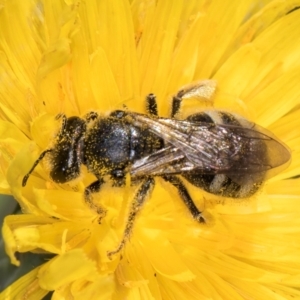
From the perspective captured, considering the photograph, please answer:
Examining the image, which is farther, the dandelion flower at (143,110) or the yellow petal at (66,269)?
the dandelion flower at (143,110)

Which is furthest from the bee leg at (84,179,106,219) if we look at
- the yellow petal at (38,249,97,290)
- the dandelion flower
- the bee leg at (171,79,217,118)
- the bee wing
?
the bee leg at (171,79,217,118)

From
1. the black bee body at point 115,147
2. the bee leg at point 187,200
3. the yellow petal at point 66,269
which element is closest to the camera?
the yellow petal at point 66,269

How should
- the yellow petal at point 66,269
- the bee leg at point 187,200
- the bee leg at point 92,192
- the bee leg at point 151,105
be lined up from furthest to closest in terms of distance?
the bee leg at point 151,105, the bee leg at point 187,200, the bee leg at point 92,192, the yellow petal at point 66,269

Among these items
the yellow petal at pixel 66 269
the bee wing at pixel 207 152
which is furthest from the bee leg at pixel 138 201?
the yellow petal at pixel 66 269

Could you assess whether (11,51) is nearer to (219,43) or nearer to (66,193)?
(66,193)

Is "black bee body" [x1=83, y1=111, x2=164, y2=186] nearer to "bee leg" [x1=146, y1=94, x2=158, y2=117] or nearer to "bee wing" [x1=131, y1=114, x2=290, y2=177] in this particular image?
"bee wing" [x1=131, y1=114, x2=290, y2=177]

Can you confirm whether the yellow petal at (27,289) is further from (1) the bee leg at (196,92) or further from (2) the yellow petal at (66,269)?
(1) the bee leg at (196,92)

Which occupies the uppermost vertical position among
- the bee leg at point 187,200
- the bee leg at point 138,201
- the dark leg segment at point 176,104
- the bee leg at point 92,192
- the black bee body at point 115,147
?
the black bee body at point 115,147

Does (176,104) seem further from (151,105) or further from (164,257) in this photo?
(164,257)
